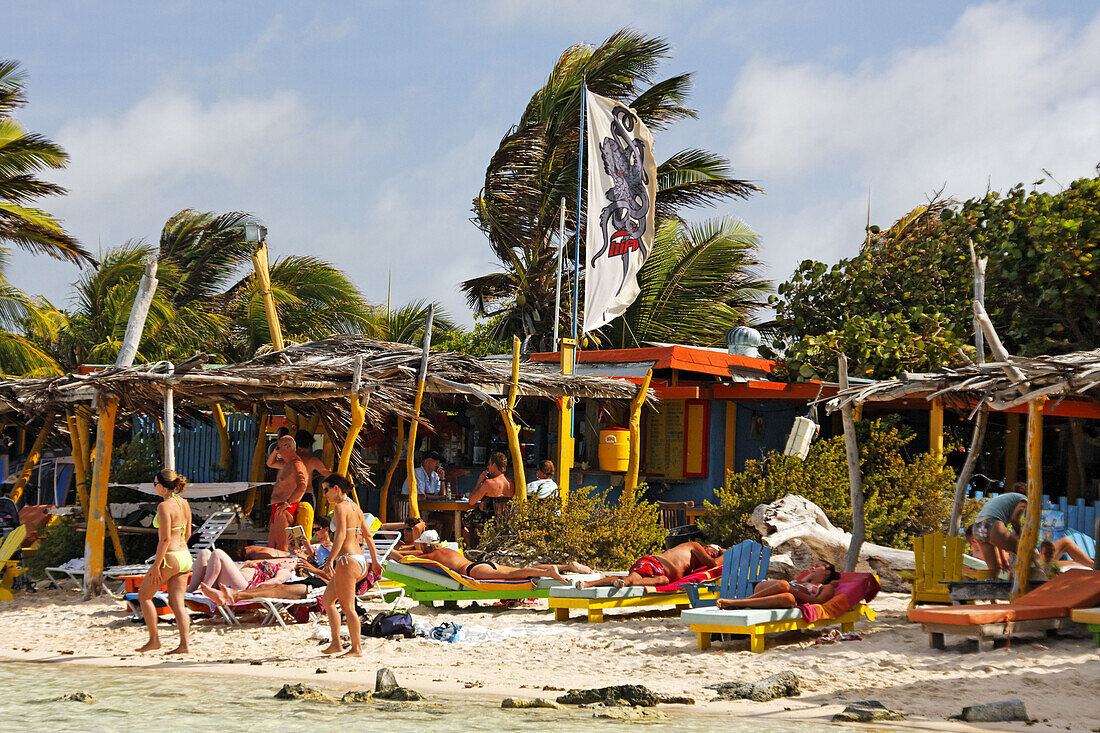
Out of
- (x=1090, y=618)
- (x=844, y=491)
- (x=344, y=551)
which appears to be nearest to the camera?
(x=1090, y=618)

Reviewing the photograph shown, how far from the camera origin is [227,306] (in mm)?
27625

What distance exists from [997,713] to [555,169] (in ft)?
65.3

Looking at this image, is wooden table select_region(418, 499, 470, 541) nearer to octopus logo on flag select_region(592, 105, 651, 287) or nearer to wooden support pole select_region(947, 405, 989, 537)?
octopus logo on flag select_region(592, 105, 651, 287)

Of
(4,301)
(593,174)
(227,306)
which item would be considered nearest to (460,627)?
(593,174)

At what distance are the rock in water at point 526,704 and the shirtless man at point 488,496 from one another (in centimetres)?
639

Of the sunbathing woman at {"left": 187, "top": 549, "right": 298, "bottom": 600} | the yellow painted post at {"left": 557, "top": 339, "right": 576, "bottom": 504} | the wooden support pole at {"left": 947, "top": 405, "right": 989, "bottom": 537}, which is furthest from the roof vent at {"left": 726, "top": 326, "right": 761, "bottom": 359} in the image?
the sunbathing woman at {"left": 187, "top": 549, "right": 298, "bottom": 600}

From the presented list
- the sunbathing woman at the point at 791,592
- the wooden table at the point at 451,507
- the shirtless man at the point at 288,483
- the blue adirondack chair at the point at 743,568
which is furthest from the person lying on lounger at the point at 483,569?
the wooden table at the point at 451,507

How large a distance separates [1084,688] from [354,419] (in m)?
7.88

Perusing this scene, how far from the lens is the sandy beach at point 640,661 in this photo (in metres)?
7.52

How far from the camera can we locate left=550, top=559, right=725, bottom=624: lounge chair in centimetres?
Result: 1064

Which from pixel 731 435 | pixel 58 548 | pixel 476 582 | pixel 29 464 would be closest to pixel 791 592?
pixel 476 582

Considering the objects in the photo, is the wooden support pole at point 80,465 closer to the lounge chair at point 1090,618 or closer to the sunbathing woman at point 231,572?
the sunbathing woman at point 231,572

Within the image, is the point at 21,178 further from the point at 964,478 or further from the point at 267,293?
the point at 964,478

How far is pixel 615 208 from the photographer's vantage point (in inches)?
649
